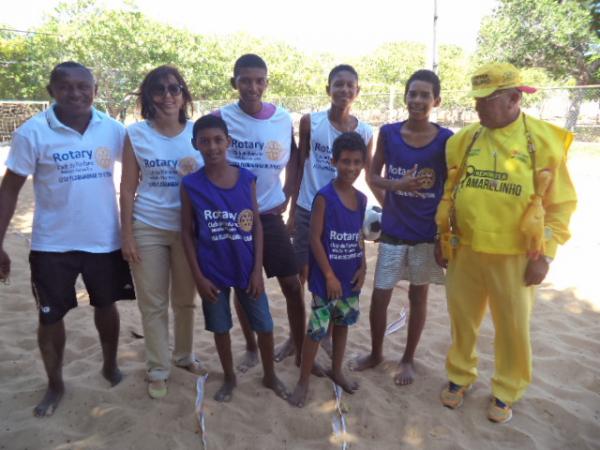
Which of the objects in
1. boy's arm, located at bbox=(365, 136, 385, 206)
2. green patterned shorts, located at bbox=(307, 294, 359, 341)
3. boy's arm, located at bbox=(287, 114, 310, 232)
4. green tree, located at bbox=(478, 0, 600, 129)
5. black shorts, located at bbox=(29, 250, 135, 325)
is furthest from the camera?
green tree, located at bbox=(478, 0, 600, 129)

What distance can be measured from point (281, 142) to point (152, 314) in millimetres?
1423

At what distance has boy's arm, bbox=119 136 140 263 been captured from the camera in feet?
8.80

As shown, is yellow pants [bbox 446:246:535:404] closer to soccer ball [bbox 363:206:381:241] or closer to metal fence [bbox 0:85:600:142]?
soccer ball [bbox 363:206:381:241]

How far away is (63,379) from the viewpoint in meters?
3.08

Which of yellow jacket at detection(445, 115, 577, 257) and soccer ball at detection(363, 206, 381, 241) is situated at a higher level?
yellow jacket at detection(445, 115, 577, 257)

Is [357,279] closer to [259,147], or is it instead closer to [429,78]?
[259,147]

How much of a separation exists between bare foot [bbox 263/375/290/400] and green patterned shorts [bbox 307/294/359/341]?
17.3 inches

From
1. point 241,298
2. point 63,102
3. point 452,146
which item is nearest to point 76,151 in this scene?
point 63,102

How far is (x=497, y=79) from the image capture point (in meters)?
2.41

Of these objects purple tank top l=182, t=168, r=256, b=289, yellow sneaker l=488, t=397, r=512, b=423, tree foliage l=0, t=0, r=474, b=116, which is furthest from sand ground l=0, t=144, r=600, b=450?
tree foliage l=0, t=0, r=474, b=116

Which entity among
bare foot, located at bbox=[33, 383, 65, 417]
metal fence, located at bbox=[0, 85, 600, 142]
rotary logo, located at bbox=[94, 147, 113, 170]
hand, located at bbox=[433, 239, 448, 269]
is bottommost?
bare foot, located at bbox=[33, 383, 65, 417]

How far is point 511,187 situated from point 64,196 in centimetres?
254

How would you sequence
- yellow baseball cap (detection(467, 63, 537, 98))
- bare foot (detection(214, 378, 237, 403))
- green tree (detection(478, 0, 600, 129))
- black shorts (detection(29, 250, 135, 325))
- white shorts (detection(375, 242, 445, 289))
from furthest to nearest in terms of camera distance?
green tree (detection(478, 0, 600, 129)) → white shorts (detection(375, 242, 445, 289)) → bare foot (detection(214, 378, 237, 403)) → black shorts (detection(29, 250, 135, 325)) → yellow baseball cap (detection(467, 63, 537, 98))

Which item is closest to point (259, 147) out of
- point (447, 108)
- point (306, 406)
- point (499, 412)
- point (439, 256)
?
point (439, 256)
